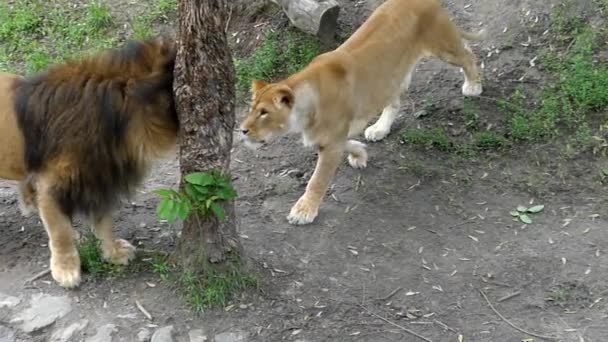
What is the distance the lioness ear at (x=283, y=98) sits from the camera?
450cm

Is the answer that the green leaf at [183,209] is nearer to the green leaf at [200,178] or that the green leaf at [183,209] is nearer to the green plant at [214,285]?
the green leaf at [200,178]

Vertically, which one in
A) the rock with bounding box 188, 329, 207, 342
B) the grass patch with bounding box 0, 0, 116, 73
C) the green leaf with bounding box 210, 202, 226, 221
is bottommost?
the rock with bounding box 188, 329, 207, 342

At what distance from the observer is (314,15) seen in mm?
6121

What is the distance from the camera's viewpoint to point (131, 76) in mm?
3998

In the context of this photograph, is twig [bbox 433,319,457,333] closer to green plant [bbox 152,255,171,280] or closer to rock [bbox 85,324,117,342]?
green plant [bbox 152,255,171,280]

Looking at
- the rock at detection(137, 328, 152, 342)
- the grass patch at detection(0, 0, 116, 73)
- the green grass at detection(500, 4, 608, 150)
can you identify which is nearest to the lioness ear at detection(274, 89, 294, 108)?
the rock at detection(137, 328, 152, 342)

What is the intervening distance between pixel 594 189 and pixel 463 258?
105 centimetres

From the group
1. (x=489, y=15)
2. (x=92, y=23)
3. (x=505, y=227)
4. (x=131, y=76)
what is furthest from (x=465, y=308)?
(x=92, y=23)

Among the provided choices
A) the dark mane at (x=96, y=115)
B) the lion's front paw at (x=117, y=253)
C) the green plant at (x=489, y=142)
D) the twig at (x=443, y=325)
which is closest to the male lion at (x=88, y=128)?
the dark mane at (x=96, y=115)

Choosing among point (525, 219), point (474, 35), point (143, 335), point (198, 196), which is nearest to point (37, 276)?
point (143, 335)

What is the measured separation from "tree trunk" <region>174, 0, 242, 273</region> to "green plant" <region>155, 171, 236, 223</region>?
0.33 feet

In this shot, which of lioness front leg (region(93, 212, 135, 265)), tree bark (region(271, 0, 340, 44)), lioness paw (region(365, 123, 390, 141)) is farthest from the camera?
tree bark (region(271, 0, 340, 44))

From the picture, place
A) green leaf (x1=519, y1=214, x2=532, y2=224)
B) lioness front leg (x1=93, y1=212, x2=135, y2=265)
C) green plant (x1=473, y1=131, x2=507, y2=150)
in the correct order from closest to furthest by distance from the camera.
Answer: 1. lioness front leg (x1=93, y1=212, x2=135, y2=265)
2. green leaf (x1=519, y1=214, x2=532, y2=224)
3. green plant (x1=473, y1=131, x2=507, y2=150)

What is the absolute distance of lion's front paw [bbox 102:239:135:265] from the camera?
14.5 ft
